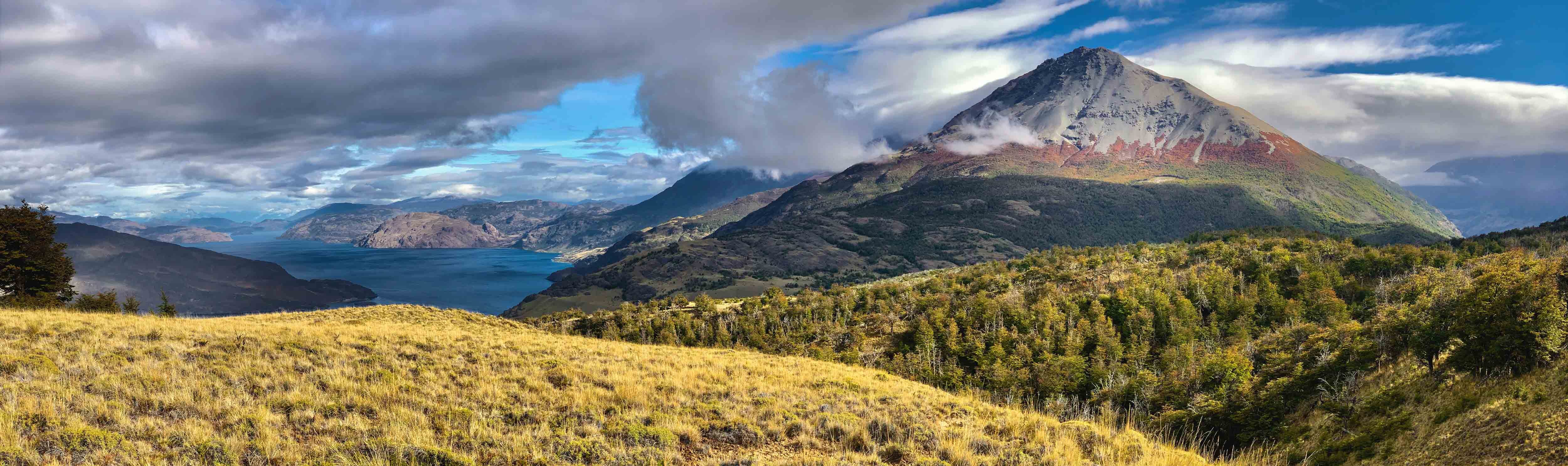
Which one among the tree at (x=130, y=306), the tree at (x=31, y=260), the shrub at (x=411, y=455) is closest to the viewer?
the shrub at (x=411, y=455)

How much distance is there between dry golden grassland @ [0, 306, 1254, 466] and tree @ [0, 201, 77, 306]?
110 feet

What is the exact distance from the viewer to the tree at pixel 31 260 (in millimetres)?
45281

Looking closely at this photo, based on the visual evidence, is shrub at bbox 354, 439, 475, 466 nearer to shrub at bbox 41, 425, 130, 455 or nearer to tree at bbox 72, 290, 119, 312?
shrub at bbox 41, 425, 130, 455

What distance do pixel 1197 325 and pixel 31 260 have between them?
124 meters

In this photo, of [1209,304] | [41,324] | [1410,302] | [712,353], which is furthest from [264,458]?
[1209,304]

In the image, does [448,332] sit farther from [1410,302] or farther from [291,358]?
[1410,302]

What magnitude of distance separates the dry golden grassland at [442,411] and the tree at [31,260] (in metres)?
33.6

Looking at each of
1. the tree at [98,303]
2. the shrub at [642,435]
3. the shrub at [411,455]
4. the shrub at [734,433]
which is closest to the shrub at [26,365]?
the shrub at [411,455]

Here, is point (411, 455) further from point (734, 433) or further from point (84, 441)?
point (734, 433)

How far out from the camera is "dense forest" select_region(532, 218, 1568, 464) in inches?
1436

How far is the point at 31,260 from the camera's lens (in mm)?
46719

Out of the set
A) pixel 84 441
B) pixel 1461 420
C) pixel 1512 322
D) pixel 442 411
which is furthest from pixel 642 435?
pixel 1512 322

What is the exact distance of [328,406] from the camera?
51.2ft

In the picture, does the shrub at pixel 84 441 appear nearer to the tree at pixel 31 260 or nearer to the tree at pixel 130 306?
the tree at pixel 31 260
